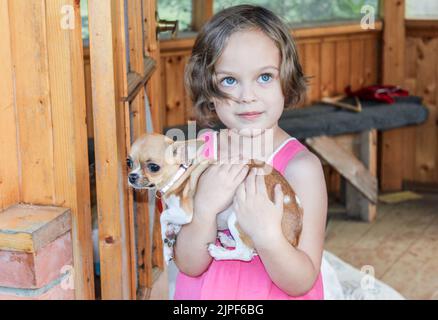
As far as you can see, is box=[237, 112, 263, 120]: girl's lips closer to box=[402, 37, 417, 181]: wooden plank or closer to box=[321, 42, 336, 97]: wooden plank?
box=[321, 42, 336, 97]: wooden plank

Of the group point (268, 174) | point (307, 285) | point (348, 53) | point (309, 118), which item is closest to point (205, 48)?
point (268, 174)

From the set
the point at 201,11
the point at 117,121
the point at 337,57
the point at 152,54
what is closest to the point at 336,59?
the point at 337,57

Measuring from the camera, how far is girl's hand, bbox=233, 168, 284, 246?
1.00 m

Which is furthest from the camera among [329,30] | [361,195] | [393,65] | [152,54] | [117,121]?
[393,65]

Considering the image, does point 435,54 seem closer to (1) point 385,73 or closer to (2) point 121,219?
(1) point 385,73

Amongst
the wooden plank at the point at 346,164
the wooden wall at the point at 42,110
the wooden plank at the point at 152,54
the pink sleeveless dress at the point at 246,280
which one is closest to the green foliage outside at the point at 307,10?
the wooden plank at the point at 346,164

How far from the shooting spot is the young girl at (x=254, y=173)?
1.00 meters

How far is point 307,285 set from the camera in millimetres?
1101

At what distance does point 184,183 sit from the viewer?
3.24ft

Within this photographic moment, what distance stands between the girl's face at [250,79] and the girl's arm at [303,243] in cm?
11

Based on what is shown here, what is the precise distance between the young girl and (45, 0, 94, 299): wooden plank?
0.54m

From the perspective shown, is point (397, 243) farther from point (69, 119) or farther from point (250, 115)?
point (250, 115)

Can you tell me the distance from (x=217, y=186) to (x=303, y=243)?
0.18 metres
